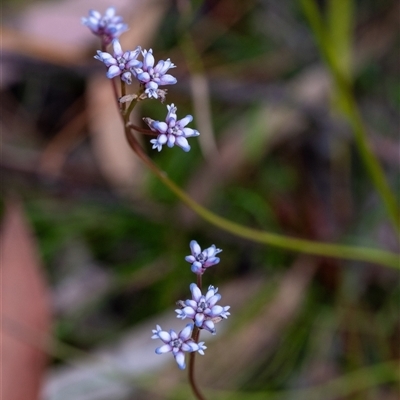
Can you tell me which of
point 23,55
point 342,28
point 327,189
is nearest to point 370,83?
point 342,28

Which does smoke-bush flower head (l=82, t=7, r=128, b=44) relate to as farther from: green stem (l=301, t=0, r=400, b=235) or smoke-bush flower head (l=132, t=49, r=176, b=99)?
green stem (l=301, t=0, r=400, b=235)

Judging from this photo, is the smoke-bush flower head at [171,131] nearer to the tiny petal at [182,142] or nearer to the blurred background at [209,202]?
the tiny petal at [182,142]

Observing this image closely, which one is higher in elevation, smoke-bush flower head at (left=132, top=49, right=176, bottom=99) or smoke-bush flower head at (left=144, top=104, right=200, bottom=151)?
smoke-bush flower head at (left=132, top=49, right=176, bottom=99)

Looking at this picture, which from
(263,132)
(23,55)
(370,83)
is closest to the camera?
(23,55)

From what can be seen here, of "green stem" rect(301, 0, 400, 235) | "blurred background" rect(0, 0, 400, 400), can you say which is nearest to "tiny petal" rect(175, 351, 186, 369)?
"green stem" rect(301, 0, 400, 235)

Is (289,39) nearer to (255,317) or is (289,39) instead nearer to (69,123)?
(69,123)

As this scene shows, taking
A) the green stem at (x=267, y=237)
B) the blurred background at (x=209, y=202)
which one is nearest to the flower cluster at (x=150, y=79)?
the green stem at (x=267, y=237)

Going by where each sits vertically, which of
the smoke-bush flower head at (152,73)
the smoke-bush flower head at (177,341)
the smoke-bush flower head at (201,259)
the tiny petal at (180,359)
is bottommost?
the tiny petal at (180,359)
